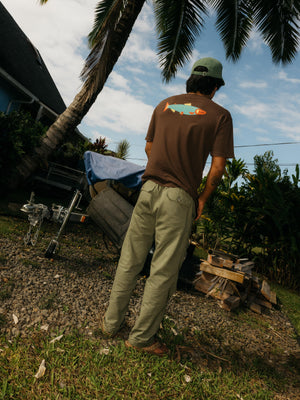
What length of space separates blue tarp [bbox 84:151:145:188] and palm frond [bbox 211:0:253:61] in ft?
23.6

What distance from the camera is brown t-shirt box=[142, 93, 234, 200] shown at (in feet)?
7.13

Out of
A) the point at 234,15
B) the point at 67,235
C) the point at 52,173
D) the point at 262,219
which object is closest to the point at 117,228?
the point at 67,235

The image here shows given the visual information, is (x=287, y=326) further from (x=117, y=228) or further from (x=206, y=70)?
(x=206, y=70)

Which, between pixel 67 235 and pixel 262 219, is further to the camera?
pixel 262 219

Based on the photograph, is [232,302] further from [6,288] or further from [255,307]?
[6,288]

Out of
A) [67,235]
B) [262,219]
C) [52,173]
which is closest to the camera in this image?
[67,235]

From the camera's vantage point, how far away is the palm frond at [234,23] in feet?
29.7

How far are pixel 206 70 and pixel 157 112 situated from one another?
21.4 inches

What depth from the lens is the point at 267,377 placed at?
2596 millimetres

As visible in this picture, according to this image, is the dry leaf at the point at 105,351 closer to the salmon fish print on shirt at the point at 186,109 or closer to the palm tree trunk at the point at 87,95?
the salmon fish print on shirt at the point at 186,109

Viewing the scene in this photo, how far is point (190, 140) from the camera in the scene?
220cm

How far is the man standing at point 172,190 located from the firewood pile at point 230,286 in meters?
2.39

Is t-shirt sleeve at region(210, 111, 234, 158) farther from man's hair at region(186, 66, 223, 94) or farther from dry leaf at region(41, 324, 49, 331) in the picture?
dry leaf at region(41, 324, 49, 331)

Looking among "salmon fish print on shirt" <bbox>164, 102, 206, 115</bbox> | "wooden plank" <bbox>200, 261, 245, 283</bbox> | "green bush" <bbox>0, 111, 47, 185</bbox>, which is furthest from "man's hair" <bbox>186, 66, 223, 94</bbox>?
"green bush" <bbox>0, 111, 47, 185</bbox>
